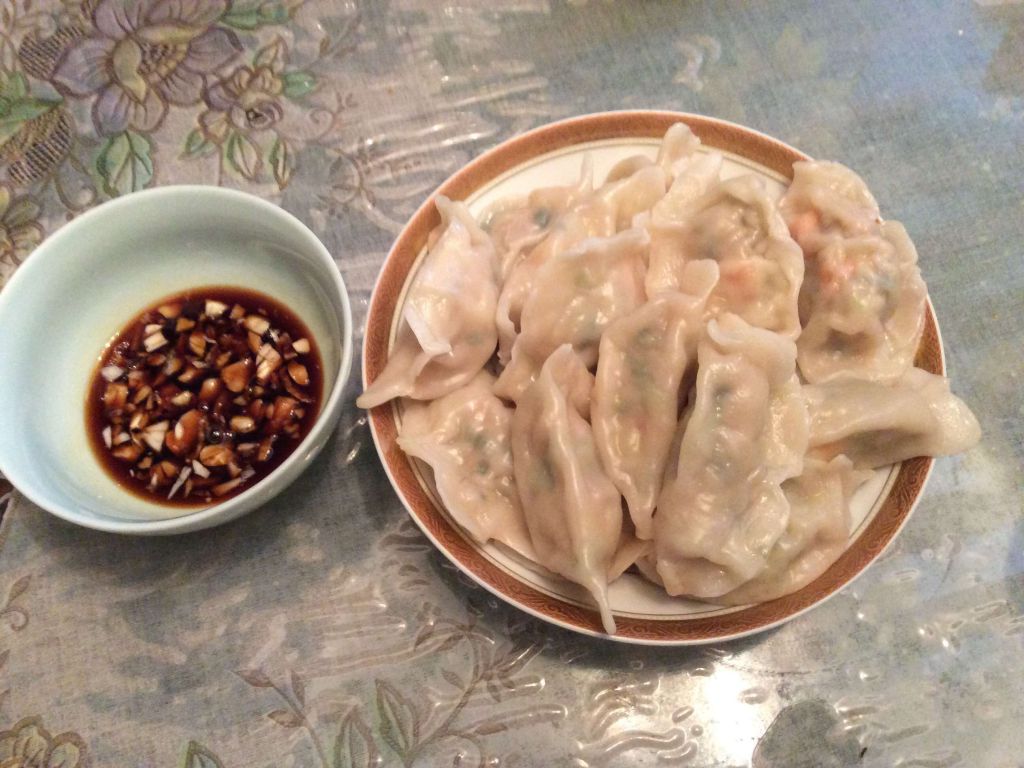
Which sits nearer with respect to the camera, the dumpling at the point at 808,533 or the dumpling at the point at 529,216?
the dumpling at the point at 808,533

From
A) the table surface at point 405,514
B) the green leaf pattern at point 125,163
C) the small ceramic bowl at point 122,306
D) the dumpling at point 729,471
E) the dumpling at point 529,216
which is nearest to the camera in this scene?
the dumpling at point 729,471

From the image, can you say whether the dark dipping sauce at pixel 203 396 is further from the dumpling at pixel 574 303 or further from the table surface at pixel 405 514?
the dumpling at pixel 574 303

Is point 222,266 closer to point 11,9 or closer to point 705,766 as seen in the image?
point 11,9

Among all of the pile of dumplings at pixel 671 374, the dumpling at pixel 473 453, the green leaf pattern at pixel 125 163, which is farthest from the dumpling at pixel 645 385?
the green leaf pattern at pixel 125 163

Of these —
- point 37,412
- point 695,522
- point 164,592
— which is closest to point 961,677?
point 695,522

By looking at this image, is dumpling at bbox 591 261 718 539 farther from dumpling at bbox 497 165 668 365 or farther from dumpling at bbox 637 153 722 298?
dumpling at bbox 497 165 668 365
